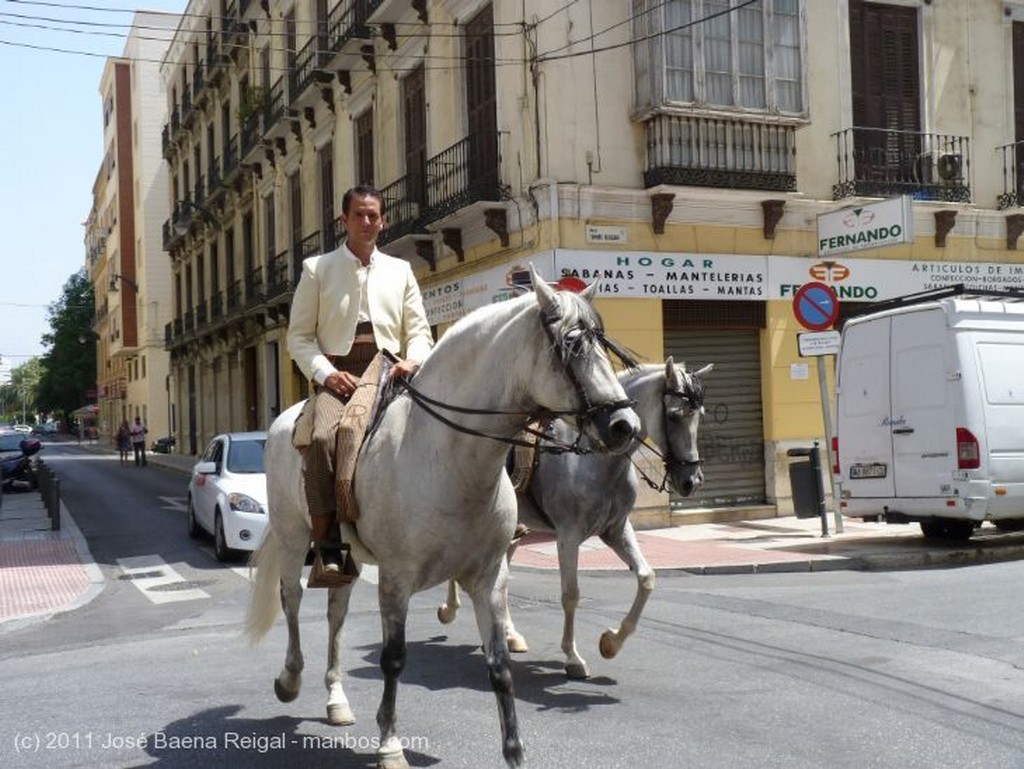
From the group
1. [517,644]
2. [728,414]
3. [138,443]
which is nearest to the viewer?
[517,644]

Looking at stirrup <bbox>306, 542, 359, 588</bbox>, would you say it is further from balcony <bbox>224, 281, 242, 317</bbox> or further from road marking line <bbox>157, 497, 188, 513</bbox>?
balcony <bbox>224, 281, 242, 317</bbox>

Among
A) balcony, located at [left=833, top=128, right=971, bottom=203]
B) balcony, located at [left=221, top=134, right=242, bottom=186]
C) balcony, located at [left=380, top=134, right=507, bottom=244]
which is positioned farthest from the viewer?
balcony, located at [left=221, top=134, right=242, bottom=186]

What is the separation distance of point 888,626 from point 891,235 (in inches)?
354

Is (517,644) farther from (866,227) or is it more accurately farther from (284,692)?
(866,227)

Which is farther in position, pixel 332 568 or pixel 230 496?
pixel 230 496

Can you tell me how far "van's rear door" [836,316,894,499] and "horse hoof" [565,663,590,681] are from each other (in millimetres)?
7462

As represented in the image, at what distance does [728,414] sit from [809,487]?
10.2 ft

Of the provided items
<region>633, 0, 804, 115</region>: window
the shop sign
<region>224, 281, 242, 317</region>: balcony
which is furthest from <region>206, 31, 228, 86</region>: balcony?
the shop sign

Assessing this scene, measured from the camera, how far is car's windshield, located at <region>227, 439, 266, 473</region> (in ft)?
47.3

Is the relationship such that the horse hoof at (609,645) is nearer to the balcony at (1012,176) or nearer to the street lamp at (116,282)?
the balcony at (1012,176)

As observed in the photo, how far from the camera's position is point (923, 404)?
1248 cm

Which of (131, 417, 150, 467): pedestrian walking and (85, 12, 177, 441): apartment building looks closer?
(131, 417, 150, 467): pedestrian walking

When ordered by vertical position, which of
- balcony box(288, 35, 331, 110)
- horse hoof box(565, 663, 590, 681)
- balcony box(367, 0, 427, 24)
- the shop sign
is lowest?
horse hoof box(565, 663, 590, 681)

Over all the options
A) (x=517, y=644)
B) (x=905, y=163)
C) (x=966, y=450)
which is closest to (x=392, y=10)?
(x=905, y=163)
